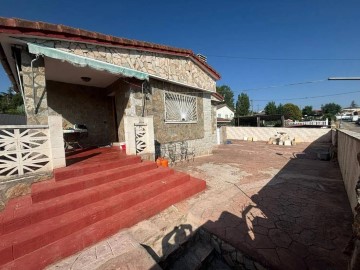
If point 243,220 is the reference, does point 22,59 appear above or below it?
above

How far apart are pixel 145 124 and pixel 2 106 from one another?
153 feet

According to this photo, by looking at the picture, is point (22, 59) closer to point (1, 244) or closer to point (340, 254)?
point (1, 244)

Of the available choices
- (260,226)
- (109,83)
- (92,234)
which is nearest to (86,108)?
(109,83)

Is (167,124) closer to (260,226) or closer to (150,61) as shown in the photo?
(150,61)

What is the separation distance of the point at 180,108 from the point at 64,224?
722cm

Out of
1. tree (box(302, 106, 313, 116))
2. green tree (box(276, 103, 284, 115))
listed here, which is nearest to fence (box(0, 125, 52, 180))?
green tree (box(276, 103, 284, 115))

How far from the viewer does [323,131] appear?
688 inches

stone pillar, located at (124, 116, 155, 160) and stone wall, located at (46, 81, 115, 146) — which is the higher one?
stone wall, located at (46, 81, 115, 146)

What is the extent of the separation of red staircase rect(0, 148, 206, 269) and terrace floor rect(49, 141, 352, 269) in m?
0.22

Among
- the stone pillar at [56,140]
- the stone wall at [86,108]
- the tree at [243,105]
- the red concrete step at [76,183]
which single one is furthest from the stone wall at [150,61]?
the tree at [243,105]

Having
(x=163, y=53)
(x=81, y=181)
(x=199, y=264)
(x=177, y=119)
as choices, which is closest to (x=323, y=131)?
(x=177, y=119)

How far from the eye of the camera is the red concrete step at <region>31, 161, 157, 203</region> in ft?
11.4

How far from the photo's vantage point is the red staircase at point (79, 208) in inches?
106

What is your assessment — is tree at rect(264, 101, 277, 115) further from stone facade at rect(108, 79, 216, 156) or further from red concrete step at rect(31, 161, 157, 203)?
red concrete step at rect(31, 161, 157, 203)
